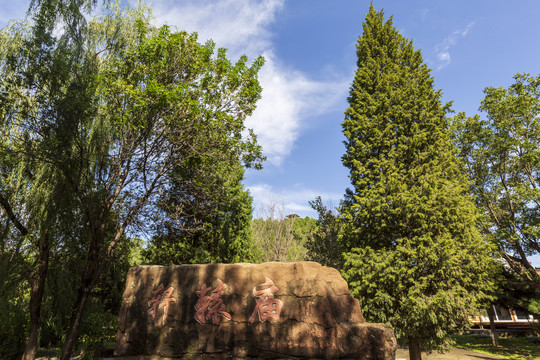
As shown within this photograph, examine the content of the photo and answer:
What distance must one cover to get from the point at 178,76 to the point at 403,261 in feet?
29.6

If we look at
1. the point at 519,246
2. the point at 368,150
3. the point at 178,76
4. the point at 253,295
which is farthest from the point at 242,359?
the point at 519,246

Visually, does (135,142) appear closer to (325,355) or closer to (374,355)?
(325,355)

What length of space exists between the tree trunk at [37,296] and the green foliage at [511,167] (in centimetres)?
1713

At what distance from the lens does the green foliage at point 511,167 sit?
13.7 meters

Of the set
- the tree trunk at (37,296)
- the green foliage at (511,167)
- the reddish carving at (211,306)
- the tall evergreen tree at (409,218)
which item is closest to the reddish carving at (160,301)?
the reddish carving at (211,306)

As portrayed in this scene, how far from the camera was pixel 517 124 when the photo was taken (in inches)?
562

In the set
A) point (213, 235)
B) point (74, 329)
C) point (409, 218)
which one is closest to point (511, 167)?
point (409, 218)

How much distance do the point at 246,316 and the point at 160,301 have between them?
82.9 inches

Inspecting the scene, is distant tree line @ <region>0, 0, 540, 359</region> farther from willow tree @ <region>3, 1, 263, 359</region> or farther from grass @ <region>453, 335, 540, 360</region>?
grass @ <region>453, 335, 540, 360</region>

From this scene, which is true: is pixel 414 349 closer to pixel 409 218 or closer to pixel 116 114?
pixel 409 218

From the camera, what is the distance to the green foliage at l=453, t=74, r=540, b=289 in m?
13.7

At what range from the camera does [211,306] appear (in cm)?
656

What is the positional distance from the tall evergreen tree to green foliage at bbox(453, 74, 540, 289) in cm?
436

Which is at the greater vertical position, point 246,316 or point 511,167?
point 511,167
